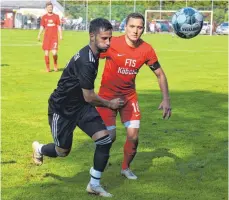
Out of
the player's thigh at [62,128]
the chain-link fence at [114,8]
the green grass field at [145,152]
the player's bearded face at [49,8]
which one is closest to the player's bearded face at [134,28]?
the player's thigh at [62,128]

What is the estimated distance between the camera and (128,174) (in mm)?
7789

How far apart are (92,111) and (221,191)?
1770mm

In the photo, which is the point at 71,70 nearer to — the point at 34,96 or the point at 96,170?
the point at 96,170

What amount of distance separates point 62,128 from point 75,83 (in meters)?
0.56

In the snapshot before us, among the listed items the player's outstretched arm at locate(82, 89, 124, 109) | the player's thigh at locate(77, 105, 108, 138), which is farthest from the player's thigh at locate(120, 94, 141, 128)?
the player's outstretched arm at locate(82, 89, 124, 109)

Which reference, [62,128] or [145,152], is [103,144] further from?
[145,152]

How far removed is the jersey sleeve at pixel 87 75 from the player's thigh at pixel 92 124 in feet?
1.41

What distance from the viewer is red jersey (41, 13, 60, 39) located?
2182 cm

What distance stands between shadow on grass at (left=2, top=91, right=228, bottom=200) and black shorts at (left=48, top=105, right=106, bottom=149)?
1.88ft

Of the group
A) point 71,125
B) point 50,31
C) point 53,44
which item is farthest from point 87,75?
point 50,31

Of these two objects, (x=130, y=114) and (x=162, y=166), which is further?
(x=162, y=166)

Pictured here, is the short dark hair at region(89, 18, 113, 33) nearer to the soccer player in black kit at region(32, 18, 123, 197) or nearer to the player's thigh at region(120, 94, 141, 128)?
the soccer player in black kit at region(32, 18, 123, 197)

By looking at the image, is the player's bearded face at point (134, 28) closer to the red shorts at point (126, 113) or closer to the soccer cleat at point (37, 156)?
the red shorts at point (126, 113)

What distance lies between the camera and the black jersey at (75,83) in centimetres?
671
